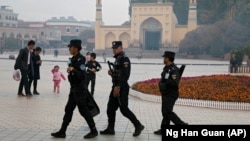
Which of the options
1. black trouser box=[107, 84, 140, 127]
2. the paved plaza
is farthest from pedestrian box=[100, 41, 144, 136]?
the paved plaza

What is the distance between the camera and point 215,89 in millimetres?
11219

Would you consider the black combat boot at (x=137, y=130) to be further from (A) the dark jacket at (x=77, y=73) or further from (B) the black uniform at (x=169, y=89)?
(A) the dark jacket at (x=77, y=73)

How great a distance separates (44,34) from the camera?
344 feet

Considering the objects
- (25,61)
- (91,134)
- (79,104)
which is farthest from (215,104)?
(25,61)

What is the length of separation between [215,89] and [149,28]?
5611cm

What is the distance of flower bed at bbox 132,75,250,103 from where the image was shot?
10633mm

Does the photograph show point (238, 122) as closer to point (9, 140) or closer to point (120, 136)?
point (120, 136)

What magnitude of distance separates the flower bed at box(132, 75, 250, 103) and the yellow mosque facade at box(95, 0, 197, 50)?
5244 centimetres

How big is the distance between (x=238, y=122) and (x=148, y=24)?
59.4m

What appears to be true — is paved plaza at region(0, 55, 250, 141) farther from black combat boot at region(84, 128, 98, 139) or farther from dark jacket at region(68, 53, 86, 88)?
dark jacket at region(68, 53, 86, 88)

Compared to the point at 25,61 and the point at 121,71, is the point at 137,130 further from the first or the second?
the point at 25,61

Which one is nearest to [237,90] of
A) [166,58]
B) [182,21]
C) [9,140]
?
[166,58]

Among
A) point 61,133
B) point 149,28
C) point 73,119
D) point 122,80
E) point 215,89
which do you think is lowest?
point 73,119

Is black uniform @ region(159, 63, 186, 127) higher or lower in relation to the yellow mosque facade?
lower
